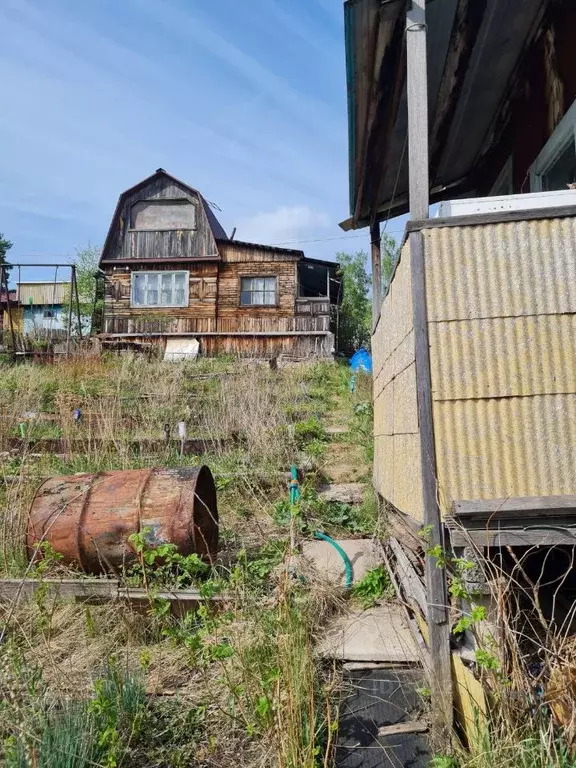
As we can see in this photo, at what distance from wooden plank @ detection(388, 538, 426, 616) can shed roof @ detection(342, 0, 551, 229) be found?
351 centimetres

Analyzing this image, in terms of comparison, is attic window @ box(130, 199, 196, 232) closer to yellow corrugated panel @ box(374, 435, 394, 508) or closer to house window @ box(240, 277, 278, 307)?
house window @ box(240, 277, 278, 307)

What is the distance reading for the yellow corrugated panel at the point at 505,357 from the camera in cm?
298

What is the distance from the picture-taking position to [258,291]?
69.0ft

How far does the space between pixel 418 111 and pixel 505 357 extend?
1528mm

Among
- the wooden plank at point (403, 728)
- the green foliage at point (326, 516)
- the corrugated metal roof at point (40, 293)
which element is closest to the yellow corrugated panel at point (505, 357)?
the wooden plank at point (403, 728)

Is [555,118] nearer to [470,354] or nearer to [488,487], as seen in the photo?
[470,354]

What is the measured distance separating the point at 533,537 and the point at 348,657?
62.0 inches

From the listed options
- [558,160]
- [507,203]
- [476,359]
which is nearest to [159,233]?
[558,160]

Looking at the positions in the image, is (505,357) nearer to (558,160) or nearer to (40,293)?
(558,160)

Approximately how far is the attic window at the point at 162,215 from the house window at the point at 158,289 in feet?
5.87

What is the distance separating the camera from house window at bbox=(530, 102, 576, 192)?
4.47m

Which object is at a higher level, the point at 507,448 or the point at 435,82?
the point at 435,82

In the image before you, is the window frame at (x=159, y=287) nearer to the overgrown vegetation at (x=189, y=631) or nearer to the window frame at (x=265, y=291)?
the window frame at (x=265, y=291)

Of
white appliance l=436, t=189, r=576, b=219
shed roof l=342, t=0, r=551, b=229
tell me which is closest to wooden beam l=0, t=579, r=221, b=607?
white appliance l=436, t=189, r=576, b=219
